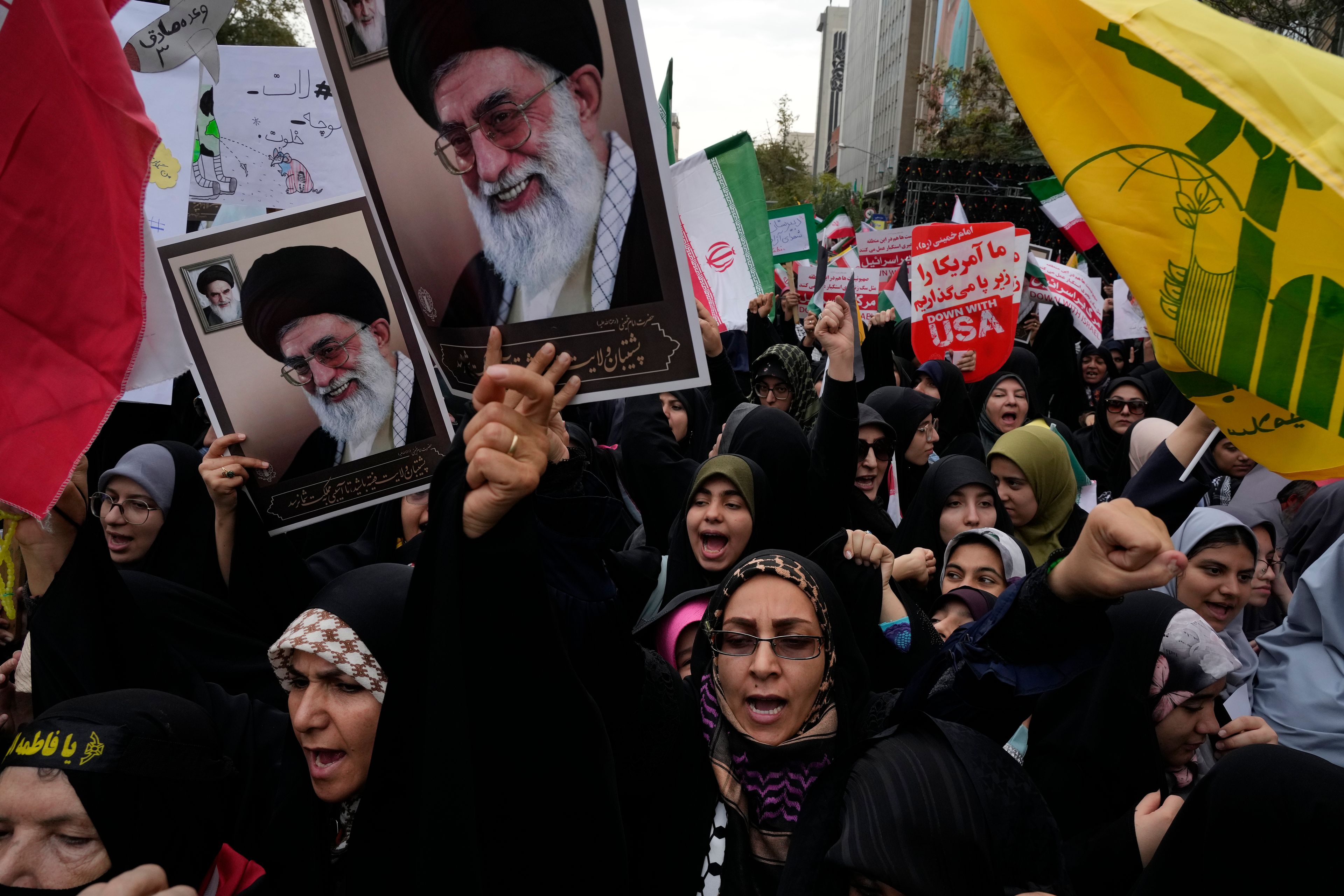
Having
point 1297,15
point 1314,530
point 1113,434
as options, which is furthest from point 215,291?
point 1297,15

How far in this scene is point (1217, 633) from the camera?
10.4 ft

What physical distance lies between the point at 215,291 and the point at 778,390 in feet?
11.8

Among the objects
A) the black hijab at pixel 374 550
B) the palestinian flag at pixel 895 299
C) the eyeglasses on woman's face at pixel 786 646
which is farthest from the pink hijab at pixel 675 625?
the palestinian flag at pixel 895 299

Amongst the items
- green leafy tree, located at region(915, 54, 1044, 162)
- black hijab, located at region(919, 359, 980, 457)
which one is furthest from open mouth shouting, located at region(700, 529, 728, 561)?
green leafy tree, located at region(915, 54, 1044, 162)

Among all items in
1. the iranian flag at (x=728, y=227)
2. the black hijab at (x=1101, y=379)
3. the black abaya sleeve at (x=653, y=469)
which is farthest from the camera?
the black hijab at (x=1101, y=379)

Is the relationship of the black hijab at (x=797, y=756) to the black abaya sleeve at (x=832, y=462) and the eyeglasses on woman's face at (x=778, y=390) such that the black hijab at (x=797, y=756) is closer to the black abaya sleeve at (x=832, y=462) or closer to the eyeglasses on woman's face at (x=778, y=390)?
the black abaya sleeve at (x=832, y=462)

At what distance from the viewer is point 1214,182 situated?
163cm

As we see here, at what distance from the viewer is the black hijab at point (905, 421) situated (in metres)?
4.99

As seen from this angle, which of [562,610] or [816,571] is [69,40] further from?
[816,571]

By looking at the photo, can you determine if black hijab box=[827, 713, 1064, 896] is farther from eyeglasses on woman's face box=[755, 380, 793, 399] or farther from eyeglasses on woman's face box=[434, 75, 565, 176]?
eyeglasses on woman's face box=[755, 380, 793, 399]

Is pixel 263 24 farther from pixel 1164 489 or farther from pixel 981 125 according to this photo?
pixel 1164 489

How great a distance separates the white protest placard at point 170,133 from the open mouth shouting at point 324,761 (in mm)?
2136

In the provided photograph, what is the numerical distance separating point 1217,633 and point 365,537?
3228 mm

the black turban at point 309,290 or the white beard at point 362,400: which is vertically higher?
the black turban at point 309,290
